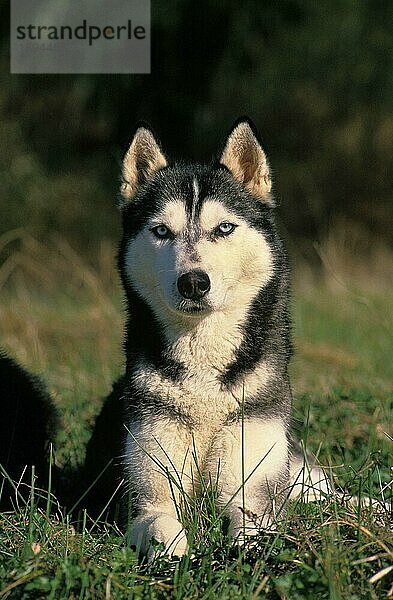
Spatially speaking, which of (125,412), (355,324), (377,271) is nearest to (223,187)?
(125,412)

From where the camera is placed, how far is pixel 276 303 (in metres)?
4.30

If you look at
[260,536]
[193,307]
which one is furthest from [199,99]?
[260,536]

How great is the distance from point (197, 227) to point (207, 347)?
53 centimetres

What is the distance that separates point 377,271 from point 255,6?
4.76 m

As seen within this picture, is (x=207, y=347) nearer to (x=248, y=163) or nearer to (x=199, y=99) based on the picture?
(x=248, y=163)

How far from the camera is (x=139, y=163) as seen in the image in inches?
181

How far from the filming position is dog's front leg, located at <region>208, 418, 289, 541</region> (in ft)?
13.0

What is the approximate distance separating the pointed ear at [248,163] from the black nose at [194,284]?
719 mm

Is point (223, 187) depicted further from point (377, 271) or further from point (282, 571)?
point (377, 271)

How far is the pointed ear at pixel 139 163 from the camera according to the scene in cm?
453

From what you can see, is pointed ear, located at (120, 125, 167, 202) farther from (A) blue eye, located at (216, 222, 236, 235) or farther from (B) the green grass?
(B) the green grass

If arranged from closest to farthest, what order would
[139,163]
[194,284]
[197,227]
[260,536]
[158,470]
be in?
1. [260,536]
2. [194,284]
3. [158,470]
4. [197,227]
5. [139,163]

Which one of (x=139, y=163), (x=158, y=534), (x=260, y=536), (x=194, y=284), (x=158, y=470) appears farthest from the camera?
(x=139, y=163)

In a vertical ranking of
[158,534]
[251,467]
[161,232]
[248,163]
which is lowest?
[158,534]
